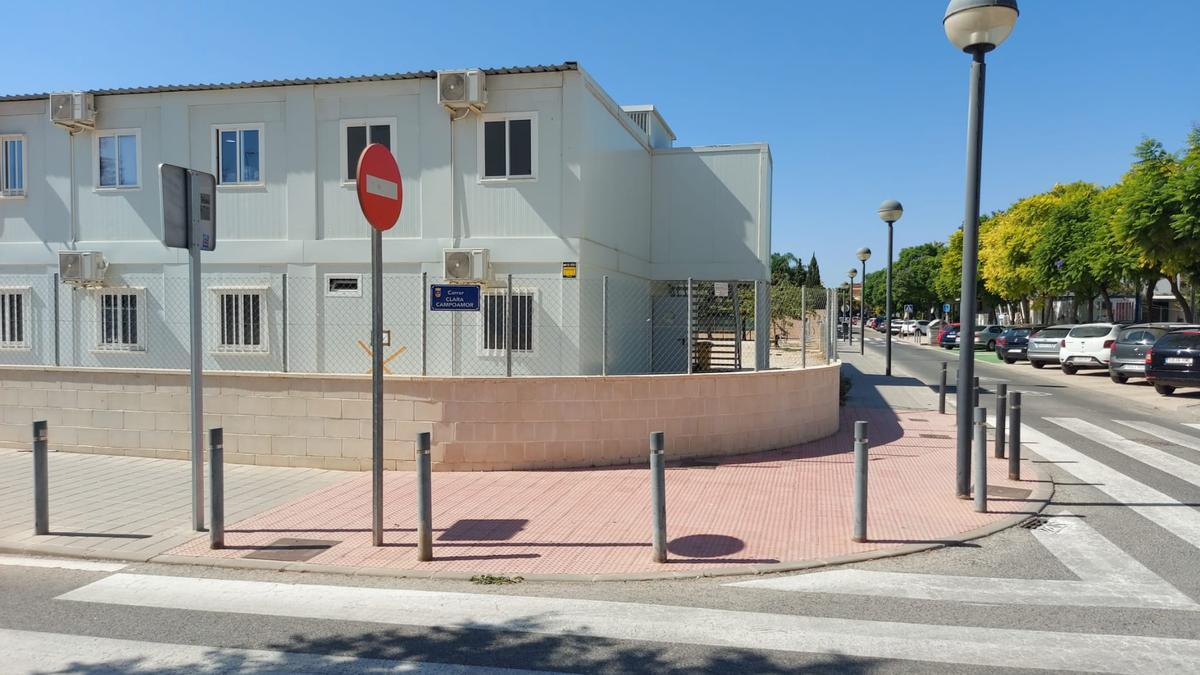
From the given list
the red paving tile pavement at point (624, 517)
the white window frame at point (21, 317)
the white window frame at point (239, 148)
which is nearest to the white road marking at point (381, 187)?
the red paving tile pavement at point (624, 517)

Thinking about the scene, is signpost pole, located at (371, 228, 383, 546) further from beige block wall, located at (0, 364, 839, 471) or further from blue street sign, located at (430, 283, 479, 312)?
blue street sign, located at (430, 283, 479, 312)

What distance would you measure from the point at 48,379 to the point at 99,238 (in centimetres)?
560

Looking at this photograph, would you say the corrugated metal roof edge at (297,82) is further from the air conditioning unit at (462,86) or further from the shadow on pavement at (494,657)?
the shadow on pavement at (494,657)

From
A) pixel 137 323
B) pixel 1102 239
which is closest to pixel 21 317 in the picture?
pixel 137 323

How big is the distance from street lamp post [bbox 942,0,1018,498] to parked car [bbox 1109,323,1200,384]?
589 inches

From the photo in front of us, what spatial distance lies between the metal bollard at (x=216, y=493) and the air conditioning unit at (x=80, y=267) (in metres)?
10.1

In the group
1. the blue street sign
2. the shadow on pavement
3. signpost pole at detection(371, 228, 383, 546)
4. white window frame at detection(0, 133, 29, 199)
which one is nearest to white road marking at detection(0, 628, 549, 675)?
the shadow on pavement

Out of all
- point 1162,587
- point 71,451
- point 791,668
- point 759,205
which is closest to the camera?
point 791,668

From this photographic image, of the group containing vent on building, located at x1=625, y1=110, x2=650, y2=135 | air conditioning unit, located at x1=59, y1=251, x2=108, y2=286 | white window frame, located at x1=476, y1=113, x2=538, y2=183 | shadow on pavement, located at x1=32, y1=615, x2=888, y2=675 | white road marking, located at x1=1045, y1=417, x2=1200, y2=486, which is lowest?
shadow on pavement, located at x1=32, y1=615, x2=888, y2=675

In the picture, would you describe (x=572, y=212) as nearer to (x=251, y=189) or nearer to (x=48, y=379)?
(x=251, y=189)

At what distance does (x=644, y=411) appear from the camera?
8.83m

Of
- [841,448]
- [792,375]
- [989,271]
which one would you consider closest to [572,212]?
[792,375]

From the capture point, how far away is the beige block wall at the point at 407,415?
8438mm

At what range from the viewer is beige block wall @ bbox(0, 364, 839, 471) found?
27.7 feet
